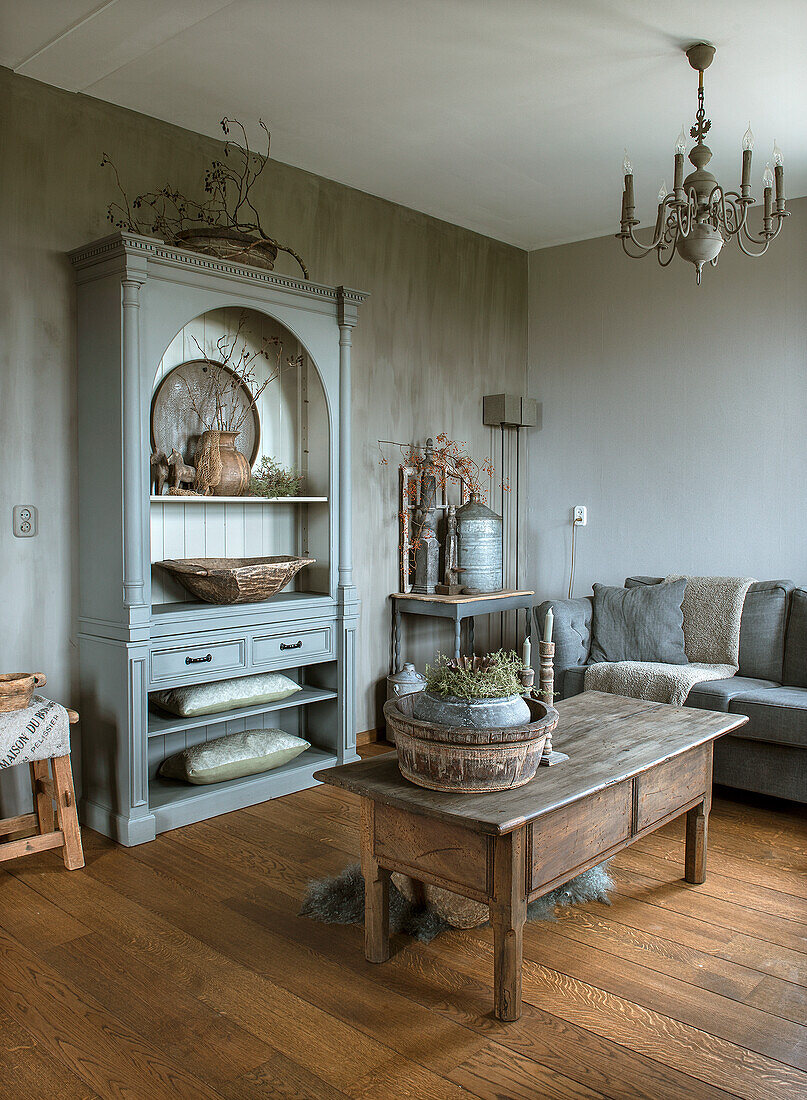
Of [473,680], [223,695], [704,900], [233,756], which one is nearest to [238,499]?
[223,695]

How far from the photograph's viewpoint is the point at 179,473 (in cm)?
340

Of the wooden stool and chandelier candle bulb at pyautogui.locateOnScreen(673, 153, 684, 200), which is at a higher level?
chandelier candle bulb at pyautogui.locateOnScreen(673, 153, 684, 200)

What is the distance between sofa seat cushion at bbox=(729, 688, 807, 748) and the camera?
3332 millimetres

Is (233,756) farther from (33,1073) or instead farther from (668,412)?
(668,412)

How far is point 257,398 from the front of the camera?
12.7 ft

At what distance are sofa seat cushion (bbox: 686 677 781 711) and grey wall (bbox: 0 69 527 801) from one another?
5.03 feet

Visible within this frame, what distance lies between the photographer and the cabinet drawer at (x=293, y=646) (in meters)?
3.54

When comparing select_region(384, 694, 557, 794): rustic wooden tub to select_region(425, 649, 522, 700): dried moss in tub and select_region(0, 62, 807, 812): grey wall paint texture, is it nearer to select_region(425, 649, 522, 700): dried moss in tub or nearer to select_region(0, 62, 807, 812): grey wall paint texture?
select_region(425, 649, 522, 700): dried moss in tub

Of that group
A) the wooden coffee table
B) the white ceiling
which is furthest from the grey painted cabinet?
the wooden coffee table

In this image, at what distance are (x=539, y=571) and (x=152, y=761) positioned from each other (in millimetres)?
2679

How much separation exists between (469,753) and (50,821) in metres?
1.73

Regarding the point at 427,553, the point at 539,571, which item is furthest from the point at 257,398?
the point at 539,571

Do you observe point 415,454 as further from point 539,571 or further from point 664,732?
point 664,732

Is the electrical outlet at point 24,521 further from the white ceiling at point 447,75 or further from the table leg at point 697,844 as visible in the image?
the table leg at point 697,844
